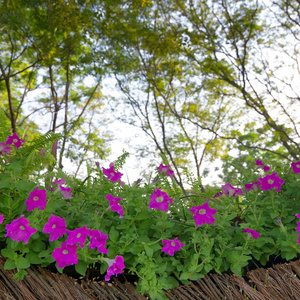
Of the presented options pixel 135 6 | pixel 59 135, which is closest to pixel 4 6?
pixel 135 6

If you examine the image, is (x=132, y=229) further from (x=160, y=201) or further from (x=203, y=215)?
(x=203, y=215)

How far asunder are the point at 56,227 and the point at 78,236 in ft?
0.27

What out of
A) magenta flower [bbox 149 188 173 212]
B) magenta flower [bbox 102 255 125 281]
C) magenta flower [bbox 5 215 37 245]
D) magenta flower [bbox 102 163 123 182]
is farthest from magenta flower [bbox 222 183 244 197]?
magenta flower [bbox 5 215 37 245]

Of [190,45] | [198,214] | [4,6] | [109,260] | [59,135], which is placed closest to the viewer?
[109,260]

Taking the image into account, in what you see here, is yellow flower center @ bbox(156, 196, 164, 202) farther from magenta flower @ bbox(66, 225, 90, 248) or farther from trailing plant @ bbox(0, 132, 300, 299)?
magenta flower @ bbox(66, 225, 90, 248)

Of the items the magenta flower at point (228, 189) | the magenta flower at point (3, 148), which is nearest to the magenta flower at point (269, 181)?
the magenta flower at point (228, 189)

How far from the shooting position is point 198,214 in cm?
107

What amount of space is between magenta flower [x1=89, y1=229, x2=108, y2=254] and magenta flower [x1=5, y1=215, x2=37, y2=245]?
178 millimetres

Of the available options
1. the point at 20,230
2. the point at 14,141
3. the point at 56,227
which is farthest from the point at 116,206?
the point at 14,141

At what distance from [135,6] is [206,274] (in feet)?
19.2

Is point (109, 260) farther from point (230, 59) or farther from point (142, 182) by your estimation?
point (230, 59)

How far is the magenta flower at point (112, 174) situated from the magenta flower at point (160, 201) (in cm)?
22

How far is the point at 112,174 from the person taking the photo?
125 centimetres

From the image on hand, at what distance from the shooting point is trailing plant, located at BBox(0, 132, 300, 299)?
972mm
